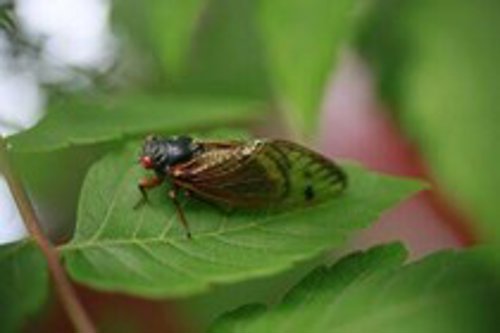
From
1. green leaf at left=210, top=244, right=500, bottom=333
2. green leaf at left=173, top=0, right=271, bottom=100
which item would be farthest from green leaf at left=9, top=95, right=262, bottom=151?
green leaf at left=173, top=0, right=271, bottom=100

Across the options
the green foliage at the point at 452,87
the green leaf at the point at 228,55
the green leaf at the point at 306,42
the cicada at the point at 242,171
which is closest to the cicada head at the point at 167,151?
the cicada at the point at 242,171

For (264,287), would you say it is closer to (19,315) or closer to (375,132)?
(375,132)

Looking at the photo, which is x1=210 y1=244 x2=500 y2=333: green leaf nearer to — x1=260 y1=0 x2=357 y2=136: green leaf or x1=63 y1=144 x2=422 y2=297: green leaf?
x1=63 y1=144 x2=422 y2=297: green leaf

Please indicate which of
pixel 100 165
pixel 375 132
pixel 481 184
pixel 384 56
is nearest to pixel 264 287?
pixel 375 132

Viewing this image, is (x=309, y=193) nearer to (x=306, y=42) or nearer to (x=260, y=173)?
(x=260, y=173)

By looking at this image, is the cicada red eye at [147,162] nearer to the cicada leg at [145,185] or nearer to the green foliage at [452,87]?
the cicada leg at [145,185]

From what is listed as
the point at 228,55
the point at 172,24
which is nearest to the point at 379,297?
the point at 172,24
